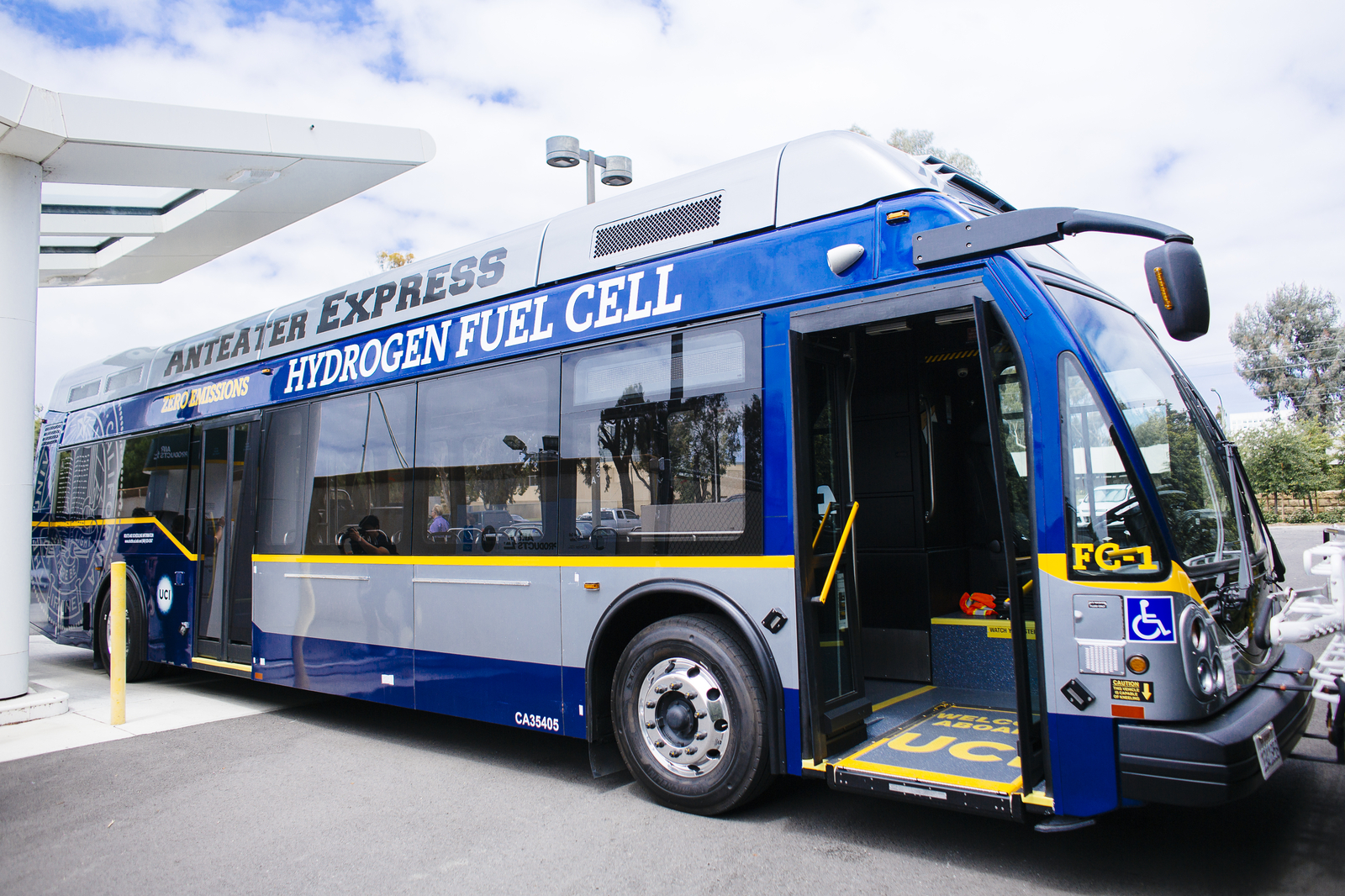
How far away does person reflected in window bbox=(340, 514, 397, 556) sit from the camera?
6.52 metres

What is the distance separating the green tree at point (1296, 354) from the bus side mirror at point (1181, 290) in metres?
51.6

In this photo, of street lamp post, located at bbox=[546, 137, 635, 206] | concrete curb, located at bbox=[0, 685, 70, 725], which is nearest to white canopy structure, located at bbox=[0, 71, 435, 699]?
concrete curb, located at bbox=[0, 685, 70, 725]

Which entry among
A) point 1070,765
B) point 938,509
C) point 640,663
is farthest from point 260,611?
point 1070,765

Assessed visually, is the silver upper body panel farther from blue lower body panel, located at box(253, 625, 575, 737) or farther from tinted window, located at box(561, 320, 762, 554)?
blue lower body panel, located at box(253, 625, 575, 737)

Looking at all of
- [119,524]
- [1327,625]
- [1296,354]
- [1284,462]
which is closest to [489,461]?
[1327,625]

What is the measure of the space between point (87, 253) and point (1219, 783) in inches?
524

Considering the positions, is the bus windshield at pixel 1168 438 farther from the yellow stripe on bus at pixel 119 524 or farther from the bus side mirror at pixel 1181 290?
Answer: the yellow stripe on bus at pixel 119 524

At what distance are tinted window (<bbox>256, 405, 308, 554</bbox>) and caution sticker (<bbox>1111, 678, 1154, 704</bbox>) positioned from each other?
606cm

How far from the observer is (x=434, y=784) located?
Result: 557cm

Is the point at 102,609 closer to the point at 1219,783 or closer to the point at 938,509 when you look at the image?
the point at 938,509

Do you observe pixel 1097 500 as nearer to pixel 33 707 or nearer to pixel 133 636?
pixel 33 707

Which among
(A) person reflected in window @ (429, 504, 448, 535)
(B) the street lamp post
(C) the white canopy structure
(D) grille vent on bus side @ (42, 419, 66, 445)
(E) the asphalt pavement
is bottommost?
(E) the asphalt pavement

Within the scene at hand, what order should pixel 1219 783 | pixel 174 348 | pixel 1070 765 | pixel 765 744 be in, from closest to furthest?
pixel 1219 783 → pixel 1070 765 → pixel 765 744 → pixel 174 348

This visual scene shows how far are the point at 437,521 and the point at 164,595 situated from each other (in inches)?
177
